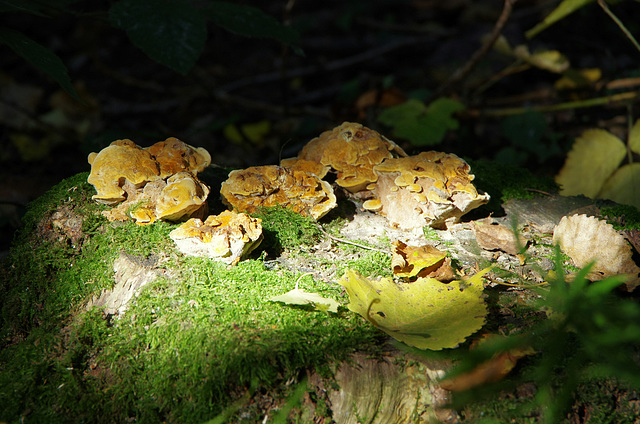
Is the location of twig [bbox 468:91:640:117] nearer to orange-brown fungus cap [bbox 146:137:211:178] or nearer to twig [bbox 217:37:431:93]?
twig [bbox 217:37:431:93]

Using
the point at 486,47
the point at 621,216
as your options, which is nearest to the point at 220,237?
the point at 621,216

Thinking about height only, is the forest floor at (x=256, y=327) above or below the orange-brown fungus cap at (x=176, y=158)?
below

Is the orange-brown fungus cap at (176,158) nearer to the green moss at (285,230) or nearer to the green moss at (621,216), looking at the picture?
the green moss at (285,230)

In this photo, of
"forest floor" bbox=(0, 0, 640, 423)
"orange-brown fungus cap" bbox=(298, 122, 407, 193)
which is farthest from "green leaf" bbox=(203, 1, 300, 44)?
"orange-brown fungus cap" bbox=(298, 122, 407, 193)

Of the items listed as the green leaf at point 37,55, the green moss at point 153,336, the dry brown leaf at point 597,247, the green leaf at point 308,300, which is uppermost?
the green leaf at point 37,55

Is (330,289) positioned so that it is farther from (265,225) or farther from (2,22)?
(2,22)

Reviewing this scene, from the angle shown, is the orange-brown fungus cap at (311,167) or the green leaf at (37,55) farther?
the orange-brown fungus cap at (311,167)

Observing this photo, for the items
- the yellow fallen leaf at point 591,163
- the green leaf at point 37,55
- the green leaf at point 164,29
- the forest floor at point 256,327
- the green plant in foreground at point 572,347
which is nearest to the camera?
Result: the green plant in foreground at point 572,347

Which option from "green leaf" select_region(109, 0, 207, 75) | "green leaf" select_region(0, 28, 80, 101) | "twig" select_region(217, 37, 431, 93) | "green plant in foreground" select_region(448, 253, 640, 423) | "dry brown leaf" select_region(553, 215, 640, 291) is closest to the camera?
"green plant in foreground" select_region(448, 253, 640, 423)

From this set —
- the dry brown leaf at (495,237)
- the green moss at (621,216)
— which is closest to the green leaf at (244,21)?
the dry brown leaf at (495,237)
